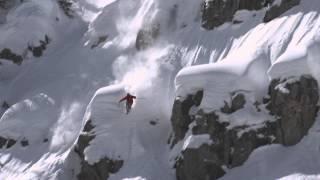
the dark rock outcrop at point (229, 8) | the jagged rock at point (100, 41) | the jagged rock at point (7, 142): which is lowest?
the jagged rock at point (100, 41)

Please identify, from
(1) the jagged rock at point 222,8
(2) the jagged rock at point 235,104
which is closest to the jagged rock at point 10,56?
(1) the jagged rock at point 222,8

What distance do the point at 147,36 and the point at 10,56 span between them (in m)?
11.5

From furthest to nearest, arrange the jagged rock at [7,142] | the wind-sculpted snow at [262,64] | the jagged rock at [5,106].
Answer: the jagged rock at [5,106]
the jagged rock at [7,142]
the wind-sculpted snow at [262,64]

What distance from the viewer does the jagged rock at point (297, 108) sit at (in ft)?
96.0

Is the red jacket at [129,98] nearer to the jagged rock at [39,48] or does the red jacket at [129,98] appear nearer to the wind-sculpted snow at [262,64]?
the wind-sculpted snow at [262,64]

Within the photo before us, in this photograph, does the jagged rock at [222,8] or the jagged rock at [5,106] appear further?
the jagged rock at [5,106]

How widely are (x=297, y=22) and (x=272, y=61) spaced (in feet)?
7.99

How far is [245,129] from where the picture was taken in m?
30.2

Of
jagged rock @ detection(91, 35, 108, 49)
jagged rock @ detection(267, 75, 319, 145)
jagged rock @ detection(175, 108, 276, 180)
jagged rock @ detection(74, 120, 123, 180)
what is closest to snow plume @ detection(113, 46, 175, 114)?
jagged rock @ detection(74, 120, 123, 180)

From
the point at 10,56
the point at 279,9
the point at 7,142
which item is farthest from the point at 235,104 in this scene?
the point at 10,56

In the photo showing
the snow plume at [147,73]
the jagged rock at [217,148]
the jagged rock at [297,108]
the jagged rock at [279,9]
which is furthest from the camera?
the snow plume at [147,73]

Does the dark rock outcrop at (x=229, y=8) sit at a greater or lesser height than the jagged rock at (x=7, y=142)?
greater

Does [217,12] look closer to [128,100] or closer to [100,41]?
[128,100]

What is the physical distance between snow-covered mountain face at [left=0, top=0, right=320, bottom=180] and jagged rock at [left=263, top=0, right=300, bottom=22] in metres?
0.06
